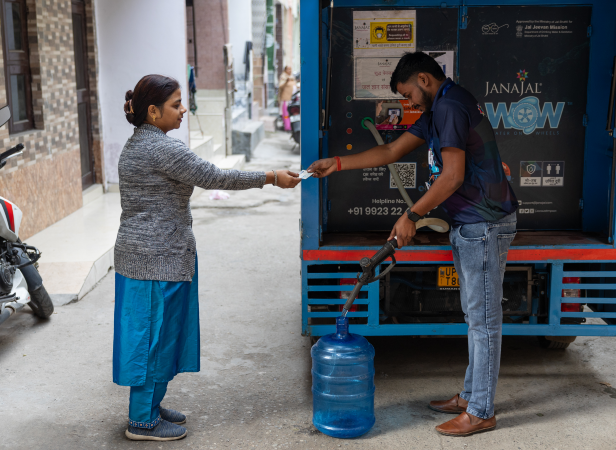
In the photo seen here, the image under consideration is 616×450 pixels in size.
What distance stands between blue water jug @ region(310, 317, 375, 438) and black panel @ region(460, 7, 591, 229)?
158cm

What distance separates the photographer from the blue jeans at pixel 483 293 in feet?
11.3

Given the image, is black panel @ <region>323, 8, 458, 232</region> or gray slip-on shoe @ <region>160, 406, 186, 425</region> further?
black panel @ <region>323, 8, 458, 232</region>

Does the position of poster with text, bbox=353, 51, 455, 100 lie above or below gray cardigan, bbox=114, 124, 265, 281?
above

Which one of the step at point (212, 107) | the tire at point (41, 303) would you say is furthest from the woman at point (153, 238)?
the step at point (212, 107)

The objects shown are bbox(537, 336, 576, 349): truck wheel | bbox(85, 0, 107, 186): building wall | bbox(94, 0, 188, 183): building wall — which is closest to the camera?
bbox(537, 336, 576, 349): truck wheel

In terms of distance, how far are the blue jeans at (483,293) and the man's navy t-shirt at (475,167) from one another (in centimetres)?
7

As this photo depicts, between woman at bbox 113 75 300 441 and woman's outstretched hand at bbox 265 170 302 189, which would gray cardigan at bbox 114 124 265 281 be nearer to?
woman at bbox 113 75 300 441

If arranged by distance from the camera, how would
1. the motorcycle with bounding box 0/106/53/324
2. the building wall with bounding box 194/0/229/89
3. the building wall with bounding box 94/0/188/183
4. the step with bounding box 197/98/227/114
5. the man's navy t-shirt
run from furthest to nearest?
the building wall with bounding box 194/0/229/89 < the step with bounding box 197/98/227/114 < the building wall with bounding box 94/0/188/183 < the motorcycle with bounding box 0/106/53/324 < the man's navy t-shirt

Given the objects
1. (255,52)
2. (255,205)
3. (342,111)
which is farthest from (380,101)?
(255,52)

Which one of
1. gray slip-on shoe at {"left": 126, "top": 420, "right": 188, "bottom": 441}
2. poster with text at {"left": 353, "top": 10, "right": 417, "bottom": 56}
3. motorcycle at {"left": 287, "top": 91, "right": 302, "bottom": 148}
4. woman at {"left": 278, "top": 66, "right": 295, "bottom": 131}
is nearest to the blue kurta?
gray slip-on shoe at {"left": 126, "top": 420, "right": 188, "bottom": 441}

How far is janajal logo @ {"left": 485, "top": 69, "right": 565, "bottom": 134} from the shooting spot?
169 inches

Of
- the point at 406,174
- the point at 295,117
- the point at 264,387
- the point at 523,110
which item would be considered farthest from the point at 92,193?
the point at 295,117

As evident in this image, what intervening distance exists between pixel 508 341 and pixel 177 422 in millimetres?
2493

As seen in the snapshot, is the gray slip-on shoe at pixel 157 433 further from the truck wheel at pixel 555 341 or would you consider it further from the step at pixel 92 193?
the step at pixel 92 193
